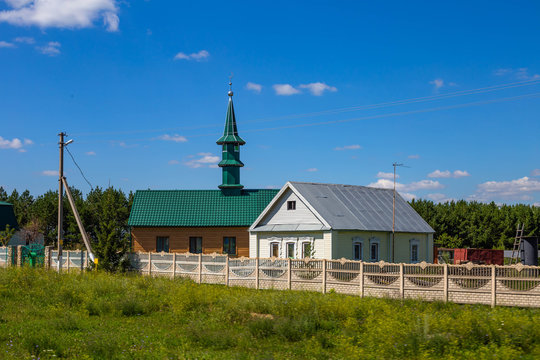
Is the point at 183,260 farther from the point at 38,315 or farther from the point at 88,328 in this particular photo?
the point at 88,328

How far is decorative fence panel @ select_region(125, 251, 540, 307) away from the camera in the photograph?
68.8 ft

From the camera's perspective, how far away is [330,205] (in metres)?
35.5

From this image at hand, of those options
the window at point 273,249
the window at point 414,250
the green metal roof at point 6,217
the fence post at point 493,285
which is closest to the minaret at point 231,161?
the window at point 273,249

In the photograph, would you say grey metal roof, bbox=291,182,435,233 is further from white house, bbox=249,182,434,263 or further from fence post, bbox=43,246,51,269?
fence post, bbox=43,246,51,269

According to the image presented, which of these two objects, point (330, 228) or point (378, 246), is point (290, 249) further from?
point (378, 246)

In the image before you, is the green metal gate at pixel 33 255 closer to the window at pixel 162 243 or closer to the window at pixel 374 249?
the window at pixel 162 243

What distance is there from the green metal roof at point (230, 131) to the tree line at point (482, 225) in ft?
71.2

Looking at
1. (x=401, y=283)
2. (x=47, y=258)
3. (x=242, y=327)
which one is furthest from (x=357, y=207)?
(x=242, y=327)

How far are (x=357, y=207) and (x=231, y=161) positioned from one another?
423 inches

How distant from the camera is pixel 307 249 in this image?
34.0m

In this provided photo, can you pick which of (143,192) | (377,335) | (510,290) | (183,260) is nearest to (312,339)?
(377,335)

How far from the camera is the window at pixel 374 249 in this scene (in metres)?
35.6

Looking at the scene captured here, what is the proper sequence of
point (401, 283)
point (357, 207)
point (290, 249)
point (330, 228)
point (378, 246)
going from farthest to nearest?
point (357, 207)
point (378, 246)
point (290, 249)
point (330, 228)
point (401, 283)

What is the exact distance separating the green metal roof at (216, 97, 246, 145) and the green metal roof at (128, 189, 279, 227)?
354cm
